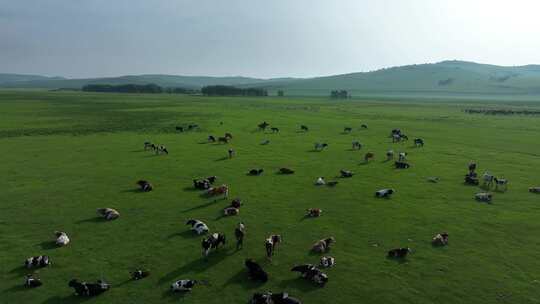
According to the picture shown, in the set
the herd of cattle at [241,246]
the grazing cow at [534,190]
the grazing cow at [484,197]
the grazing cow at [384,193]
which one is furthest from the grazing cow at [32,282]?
the grazing cow at [534,190]

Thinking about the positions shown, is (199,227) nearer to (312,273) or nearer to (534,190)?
(312,273)

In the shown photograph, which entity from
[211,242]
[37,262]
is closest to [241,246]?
[211,242]

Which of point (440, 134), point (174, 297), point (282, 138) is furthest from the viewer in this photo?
point (440, 134)

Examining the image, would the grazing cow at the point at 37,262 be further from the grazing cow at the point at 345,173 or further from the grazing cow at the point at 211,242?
the grazing cow at the point at 345,173

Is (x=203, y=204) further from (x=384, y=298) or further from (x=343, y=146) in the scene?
(x=343, y=146)

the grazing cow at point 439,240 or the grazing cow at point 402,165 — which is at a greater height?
the grazing cow at point 402,165

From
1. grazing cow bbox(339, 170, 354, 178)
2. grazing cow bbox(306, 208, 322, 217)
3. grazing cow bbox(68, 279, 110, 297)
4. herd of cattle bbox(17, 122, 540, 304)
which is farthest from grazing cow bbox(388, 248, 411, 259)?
grazing cow bbox(339, 170, 354, 178)

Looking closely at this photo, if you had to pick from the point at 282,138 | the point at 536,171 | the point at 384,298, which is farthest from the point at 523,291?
the point at 282,138
